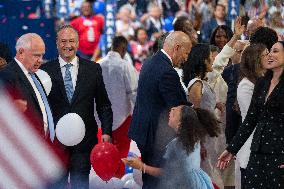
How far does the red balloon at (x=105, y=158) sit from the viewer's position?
363 inches

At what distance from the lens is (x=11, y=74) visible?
30.0ft

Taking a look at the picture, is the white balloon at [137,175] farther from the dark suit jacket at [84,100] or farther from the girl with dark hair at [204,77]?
the girl with dark hair at [204,77]

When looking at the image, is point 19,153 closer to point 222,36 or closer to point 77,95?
point 77,95

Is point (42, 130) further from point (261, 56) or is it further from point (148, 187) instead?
point (261, 56)

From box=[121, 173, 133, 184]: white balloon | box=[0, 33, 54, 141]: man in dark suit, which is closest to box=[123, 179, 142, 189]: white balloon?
box=[121, 173, 133, 184]: white balloon

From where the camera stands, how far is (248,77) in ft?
32.7

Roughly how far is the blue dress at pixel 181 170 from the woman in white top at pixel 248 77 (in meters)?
1.25

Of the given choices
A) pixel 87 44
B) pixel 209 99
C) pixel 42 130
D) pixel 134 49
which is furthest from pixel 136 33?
pixel 42 130

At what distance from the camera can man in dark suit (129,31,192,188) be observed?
9383 mm

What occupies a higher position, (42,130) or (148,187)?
(42,130)

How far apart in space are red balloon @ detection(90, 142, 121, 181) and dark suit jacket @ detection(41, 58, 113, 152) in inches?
27.7

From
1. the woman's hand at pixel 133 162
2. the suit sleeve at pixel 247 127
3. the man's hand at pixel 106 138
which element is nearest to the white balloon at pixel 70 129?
the man's hand at pixel 106 138

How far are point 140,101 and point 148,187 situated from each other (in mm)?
739

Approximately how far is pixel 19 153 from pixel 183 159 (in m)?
1.26
